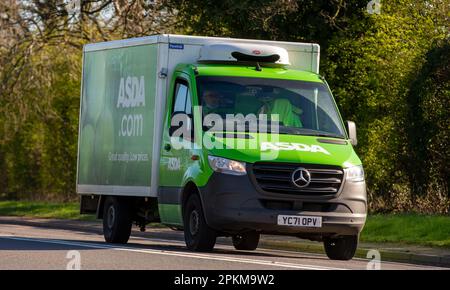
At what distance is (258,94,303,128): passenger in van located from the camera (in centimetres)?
1689

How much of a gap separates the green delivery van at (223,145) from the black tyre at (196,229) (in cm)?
2

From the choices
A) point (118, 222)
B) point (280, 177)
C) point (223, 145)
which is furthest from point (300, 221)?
point (118, 222)

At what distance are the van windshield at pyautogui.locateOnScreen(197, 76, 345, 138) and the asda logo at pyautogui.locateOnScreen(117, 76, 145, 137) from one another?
1.69 metres

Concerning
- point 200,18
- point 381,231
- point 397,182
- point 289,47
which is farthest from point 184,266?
point 200,18

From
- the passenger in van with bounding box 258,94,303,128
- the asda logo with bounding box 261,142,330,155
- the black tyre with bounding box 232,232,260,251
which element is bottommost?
the black tyre with bounding box 232,232,260,251

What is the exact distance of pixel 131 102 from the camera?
740 inches

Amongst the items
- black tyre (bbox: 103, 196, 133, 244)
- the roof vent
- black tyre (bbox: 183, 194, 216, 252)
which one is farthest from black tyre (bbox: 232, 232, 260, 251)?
the roof vent

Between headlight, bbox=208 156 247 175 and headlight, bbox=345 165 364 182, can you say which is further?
headlight, bbox=345 165 364 182

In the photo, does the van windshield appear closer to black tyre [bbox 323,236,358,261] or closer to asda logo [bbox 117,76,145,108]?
black tyre [bbox 323,236,358,261]

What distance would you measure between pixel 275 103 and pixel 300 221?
80.4 inches

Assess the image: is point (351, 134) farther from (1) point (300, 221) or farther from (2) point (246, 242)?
(2) point (246, 242)
